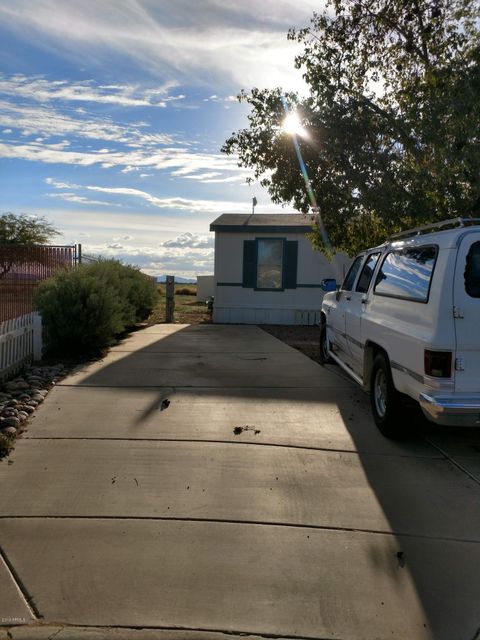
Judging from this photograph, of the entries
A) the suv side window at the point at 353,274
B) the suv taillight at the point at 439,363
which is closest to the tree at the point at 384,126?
the suv side window at the point at 353,274

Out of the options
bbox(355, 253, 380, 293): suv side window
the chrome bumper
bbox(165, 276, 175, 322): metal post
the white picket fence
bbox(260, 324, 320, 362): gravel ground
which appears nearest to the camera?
the chrome bumper

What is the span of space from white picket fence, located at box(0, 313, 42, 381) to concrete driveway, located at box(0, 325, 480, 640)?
1179 millimetres

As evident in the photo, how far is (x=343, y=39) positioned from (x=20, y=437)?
812 cm

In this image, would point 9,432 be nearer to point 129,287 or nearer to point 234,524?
point 234,524

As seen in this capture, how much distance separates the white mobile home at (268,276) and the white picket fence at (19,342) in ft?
24.4

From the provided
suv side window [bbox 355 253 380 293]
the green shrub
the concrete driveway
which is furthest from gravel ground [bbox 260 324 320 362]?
the concrete driveway

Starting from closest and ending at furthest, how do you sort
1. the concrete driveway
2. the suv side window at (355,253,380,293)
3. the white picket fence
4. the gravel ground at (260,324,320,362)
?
the concrete driveway, the suv side window at (355,253,380,293), the white picket fence, the gravel ground at (260,324,320,362)

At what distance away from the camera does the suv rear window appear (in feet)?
15.4

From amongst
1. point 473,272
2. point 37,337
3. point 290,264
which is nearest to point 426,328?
point 473,272

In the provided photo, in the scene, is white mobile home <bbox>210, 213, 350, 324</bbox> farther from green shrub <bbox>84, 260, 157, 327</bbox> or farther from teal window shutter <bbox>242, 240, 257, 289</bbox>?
green shrub <bbox>84, 260, 157, 327</bbox>

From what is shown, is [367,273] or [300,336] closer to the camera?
[367,273]

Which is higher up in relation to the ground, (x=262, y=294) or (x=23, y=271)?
(x=23, y=271)

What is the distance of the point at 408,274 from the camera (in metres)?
5.19

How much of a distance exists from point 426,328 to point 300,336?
862 centimetres
